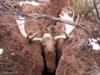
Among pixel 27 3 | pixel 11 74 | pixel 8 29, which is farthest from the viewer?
pixel 27 3

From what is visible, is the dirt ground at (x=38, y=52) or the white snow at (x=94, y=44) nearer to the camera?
the white snow at (x=94, y=44)

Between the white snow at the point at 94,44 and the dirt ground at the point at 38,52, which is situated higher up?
the white snow at the point at 94,44

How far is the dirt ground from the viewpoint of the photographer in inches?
256

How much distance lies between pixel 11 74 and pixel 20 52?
41 centimetres

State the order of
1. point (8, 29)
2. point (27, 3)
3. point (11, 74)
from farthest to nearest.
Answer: point (27, 3) → point (8, 29) → point (11, 74)

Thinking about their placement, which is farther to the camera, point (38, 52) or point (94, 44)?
point (38, 52)

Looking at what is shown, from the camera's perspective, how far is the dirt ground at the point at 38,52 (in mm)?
6512

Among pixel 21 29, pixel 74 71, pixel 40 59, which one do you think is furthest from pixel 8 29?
pixel 74 71

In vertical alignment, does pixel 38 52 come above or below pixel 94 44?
below

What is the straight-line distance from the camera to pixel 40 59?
6773mm

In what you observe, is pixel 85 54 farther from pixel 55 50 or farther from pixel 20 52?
pixel 20 52

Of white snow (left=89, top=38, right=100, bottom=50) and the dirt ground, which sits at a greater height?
white snow (left=89, top=38, right=100, bottom=50)

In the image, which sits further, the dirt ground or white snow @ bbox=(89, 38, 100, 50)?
the dirt ground

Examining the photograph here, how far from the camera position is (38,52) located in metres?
6.85
